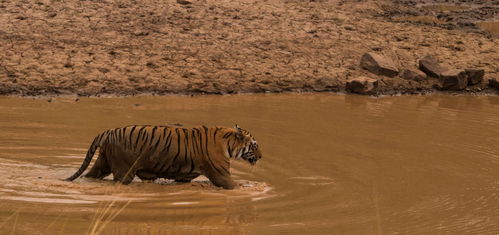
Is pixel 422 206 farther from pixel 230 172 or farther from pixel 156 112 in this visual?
pixel 156 112

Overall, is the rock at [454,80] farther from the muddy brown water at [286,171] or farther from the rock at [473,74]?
the muddy brown water at [286,171]

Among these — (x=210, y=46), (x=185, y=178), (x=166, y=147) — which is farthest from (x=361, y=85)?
(x=166, y=147)

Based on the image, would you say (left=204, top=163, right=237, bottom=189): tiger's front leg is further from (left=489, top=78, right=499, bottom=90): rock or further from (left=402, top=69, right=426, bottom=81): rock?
(left=489, top=78, right=499, bottom=90): rock

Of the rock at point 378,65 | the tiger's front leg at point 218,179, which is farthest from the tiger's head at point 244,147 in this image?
the rock at point 378,65

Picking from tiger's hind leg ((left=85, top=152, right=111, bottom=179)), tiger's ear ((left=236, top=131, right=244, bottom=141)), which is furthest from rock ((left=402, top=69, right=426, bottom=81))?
tiger's hind leg ((left=85, top=152, right=111, bottom=179))

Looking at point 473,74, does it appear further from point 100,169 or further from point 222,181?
point 100,169

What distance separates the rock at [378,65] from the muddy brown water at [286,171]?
1.04 m

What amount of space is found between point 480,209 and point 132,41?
861cm

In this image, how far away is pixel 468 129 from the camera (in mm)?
12758

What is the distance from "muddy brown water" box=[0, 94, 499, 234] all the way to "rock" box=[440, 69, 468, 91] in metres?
0.86

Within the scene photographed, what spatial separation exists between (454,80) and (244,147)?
290 inches

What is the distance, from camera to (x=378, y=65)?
16.0 m

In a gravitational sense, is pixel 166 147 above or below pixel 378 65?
above

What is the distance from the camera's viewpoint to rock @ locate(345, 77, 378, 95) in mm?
15180
